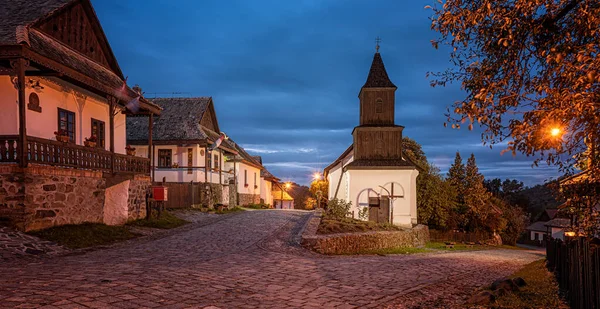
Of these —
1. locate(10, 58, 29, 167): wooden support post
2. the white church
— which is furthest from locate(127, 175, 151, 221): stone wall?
the white church

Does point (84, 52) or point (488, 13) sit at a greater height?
point (84, 52)

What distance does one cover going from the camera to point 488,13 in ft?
17.0

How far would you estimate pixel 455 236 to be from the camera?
36.4 meters

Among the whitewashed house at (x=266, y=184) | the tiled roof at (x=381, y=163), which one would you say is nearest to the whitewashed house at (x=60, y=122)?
the tiled roof at (x=381, y=163)

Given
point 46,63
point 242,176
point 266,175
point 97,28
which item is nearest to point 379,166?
point 242,176

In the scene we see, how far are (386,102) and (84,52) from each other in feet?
67.5

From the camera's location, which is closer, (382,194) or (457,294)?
(457,294)

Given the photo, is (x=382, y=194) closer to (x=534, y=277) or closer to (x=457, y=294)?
(x=534, y=277)

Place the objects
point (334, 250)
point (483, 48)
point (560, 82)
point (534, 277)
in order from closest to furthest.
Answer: point (560, 82) → point (483, 48) → point (534, 277) → point (334, 250)

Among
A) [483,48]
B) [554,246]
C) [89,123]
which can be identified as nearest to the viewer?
[483,48]

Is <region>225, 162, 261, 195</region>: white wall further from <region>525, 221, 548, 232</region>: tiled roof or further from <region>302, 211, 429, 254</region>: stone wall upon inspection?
<region>525, 221, 548, 232</region>: tiled roof

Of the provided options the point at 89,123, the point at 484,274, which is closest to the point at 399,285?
the point at 484,274

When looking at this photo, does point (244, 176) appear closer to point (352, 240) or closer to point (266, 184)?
point (266, 184)

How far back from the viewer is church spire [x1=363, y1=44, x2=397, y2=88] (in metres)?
32.3
